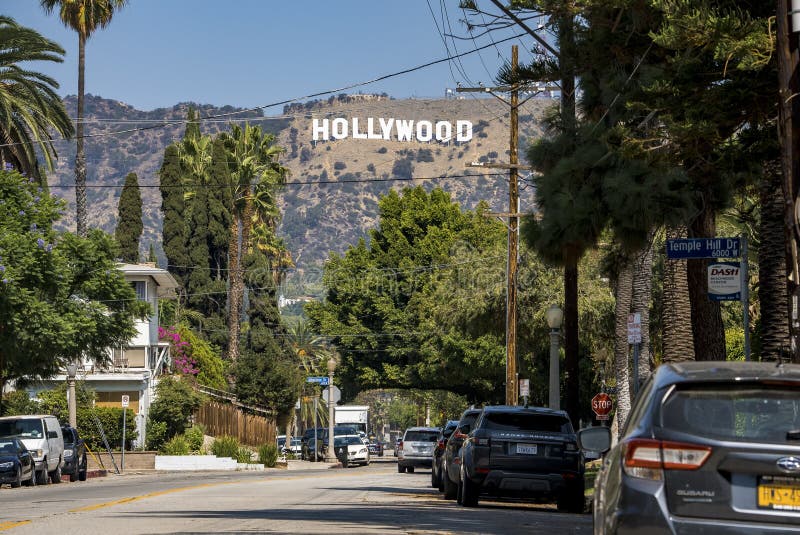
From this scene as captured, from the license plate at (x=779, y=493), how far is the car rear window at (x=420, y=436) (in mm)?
40524

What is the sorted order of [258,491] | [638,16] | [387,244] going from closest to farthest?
[638,16] < [258,491] < [387,244]

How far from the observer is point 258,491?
85.1 feet

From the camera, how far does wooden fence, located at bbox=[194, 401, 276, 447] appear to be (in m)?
64.8

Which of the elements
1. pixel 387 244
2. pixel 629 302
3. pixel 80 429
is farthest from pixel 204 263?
pixel 629 302

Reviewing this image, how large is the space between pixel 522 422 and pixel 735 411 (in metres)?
12.8

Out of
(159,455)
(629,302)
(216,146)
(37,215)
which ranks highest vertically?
(216,146)

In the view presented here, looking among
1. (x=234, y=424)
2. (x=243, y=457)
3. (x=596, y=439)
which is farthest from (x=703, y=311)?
(x=234, y=424)

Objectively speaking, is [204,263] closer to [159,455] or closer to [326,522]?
[159,455]

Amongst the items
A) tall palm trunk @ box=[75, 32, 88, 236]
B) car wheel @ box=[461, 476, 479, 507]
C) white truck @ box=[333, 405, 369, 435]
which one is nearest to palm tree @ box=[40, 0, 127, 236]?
tall palm trunk @ box=[75, 32, 88, 236]

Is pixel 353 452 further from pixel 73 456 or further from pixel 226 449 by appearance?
pixel 73 456

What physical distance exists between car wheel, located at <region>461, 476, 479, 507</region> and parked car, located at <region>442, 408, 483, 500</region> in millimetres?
1711

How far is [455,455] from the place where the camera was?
2411cm

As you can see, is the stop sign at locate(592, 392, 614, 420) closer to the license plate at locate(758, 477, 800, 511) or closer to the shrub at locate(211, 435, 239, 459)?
the shrub at locate(211, 435, 239, 459)

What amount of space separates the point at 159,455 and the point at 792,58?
4273 centimetres
